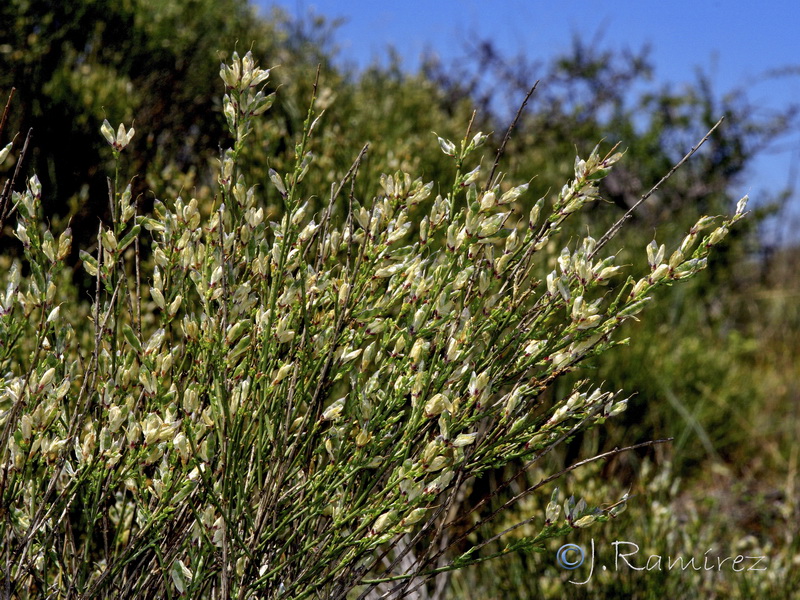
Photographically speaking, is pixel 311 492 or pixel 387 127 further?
pixel 387 127

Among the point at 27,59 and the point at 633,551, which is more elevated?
A: the point at 27,59

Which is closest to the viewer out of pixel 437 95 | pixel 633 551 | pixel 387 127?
pixel 633 551

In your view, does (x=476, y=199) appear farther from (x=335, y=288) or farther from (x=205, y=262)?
(x=205, y=262)

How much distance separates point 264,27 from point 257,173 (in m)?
3.95

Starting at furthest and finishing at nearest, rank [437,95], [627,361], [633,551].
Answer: [437,95] → [627,361] → [633,551]

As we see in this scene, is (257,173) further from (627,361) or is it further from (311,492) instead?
(627,361)

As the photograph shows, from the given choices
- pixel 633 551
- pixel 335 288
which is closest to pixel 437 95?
pixel 633 551

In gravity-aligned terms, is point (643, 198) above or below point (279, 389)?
above

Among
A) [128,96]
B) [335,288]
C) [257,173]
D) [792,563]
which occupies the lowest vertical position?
[792,563]

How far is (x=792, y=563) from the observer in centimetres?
324

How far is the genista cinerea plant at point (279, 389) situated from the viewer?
1.48 m

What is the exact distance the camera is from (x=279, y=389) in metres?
1.54

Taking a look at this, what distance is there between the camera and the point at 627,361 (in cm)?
477

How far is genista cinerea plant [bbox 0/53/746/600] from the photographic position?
148cm
